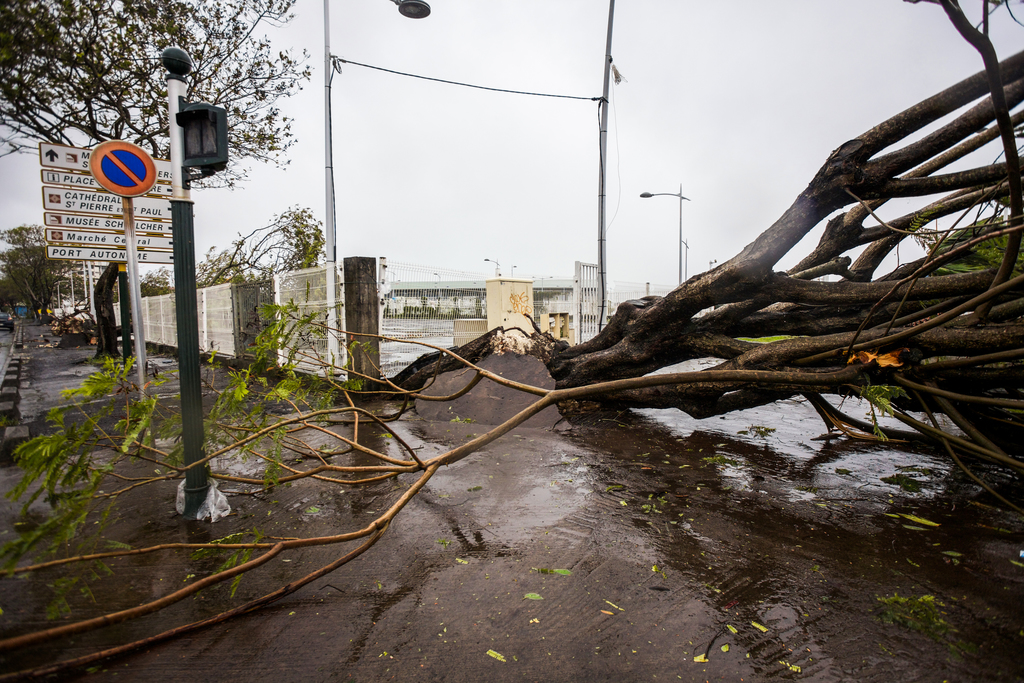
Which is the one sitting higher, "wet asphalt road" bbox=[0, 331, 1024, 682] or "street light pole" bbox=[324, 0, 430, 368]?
"street light pole" bbox=[324, 0, 430, 368]

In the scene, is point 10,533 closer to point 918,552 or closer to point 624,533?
point 624,533

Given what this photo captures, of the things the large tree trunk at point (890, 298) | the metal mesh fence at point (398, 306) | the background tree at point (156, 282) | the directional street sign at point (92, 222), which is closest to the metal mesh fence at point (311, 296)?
the metal mesh fence at point (398, 306)

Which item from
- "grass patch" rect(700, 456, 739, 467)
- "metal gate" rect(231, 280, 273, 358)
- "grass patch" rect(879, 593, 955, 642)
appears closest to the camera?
"grass patch" rect(879, 593, 955, 642)

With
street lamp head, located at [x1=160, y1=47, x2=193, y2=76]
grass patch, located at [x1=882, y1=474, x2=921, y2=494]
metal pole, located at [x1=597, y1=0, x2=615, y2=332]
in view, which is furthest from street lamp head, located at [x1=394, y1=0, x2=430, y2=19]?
grass patch, located at [x1=882, y1=474, x2=921, y2=494]

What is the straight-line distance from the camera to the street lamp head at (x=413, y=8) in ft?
31.2

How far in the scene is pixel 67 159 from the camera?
6.00 meters

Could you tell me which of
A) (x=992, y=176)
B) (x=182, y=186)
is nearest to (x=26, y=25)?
(x=182, y=186)

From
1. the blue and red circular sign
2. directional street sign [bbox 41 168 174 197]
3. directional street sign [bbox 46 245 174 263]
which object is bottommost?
directional street sign [bbox 46 245 174 263]

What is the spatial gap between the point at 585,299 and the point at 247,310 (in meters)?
7.37

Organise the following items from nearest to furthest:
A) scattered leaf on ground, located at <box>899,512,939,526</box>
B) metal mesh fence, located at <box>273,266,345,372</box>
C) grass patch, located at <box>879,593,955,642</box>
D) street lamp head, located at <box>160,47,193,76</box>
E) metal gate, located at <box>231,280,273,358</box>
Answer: grass patch, located at <box>879,593,955,642</box> < scattered leaf on ground, located at <box>899,512,939,526</box> < street lamp head, located at <box>160,47,193,76</box> < metal mesh fence, located at <box>273,266,345,372</box> < metal gate, located at <box>231,280,273,358</box>

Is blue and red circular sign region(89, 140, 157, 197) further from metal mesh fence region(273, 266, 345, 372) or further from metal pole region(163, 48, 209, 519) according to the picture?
metal mesh fence region(273, 266, 345, 372)

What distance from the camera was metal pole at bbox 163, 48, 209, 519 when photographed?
3311mm

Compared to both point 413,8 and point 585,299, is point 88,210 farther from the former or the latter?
point 585,299

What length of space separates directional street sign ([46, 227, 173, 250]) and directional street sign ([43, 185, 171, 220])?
0.80ft
